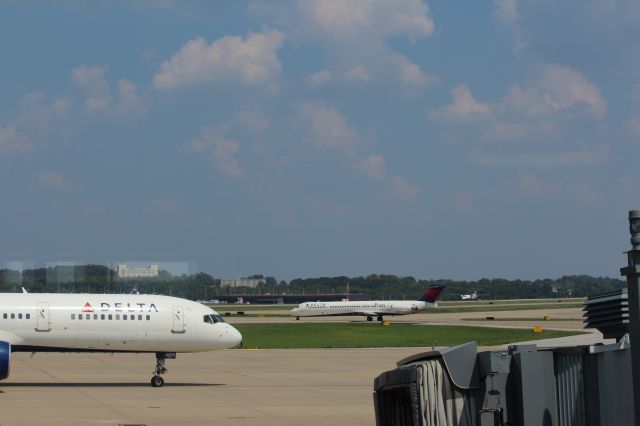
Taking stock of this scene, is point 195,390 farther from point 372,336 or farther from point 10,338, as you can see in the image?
point 372,336

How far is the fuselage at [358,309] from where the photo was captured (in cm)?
10875

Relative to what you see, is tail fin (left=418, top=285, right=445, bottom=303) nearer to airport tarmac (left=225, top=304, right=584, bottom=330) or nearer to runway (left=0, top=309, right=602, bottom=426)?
airport tarmac (left=225, top=304, right=584, bottom=330)

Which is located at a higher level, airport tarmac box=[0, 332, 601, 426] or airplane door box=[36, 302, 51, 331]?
airplane door box=[36, 302, 51, 331]

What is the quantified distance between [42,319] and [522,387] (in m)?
25.2

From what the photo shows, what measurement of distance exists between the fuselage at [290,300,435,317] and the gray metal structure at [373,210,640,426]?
98.0 m

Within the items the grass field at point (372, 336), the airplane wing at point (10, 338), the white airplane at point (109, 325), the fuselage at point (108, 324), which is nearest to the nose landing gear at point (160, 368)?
the white airplane at point (109, 325)

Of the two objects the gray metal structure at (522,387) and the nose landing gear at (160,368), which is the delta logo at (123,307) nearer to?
the nose landing gear at (160,368)

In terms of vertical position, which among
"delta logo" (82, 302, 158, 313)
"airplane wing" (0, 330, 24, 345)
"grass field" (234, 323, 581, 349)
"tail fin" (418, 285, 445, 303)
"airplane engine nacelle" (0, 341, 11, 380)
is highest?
"tail fin" (418, 285, 445, 303)

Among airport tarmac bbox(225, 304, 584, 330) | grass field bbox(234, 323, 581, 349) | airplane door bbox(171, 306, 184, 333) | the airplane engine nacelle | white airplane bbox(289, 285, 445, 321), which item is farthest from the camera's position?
white airplane bbox(289, 285, 445, 321)

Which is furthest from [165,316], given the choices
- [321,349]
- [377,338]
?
[377,338]

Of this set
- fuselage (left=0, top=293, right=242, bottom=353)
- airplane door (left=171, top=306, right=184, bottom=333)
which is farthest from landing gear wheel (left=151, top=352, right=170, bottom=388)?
airplane door (left=171, top=306, right=184, bottom=333)

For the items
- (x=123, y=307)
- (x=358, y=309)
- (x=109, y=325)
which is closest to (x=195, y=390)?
(x=109, y=325)

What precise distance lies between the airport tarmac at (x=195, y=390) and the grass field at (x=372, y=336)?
10.7 meters

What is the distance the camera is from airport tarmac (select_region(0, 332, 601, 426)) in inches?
1005
